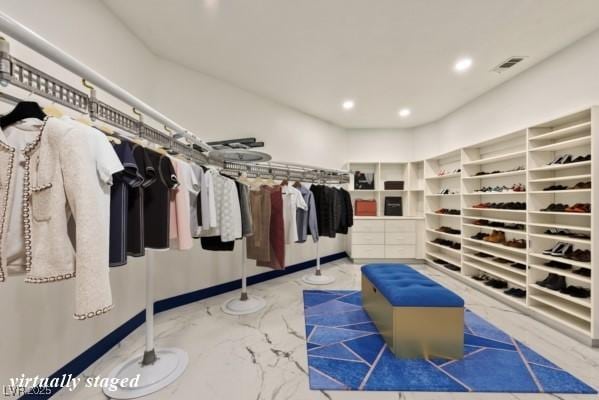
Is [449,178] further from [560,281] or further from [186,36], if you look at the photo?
[186,36]

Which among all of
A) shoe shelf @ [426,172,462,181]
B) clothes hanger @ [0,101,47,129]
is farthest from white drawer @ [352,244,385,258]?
clothes hanger @ [0,101,47,129]

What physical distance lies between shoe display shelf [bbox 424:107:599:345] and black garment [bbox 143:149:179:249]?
3212mm

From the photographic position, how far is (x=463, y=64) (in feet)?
9.38

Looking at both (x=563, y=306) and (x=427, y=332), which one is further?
(x=563, y=306)

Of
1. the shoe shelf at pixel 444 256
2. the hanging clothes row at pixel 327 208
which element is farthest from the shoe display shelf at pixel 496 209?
the hanging clothes row at pixel 327 208

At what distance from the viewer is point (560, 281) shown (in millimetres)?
2500

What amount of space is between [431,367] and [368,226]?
9.96ft

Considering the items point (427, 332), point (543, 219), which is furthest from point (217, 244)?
point (543, 219)

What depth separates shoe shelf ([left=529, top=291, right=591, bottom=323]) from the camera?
2.18m

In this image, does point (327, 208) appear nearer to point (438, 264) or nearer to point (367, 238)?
point (367, 238)

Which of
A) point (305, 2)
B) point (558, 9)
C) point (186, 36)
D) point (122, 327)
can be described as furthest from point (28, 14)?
point (558, 9)

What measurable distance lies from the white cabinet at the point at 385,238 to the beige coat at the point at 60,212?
4.30 metres

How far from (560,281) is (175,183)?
3.66 meters

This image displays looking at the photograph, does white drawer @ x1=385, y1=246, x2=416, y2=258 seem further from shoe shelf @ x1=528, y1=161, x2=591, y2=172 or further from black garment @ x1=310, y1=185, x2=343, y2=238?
shoe shelf @ x1=528, y1=161, x2=591, y2=172
